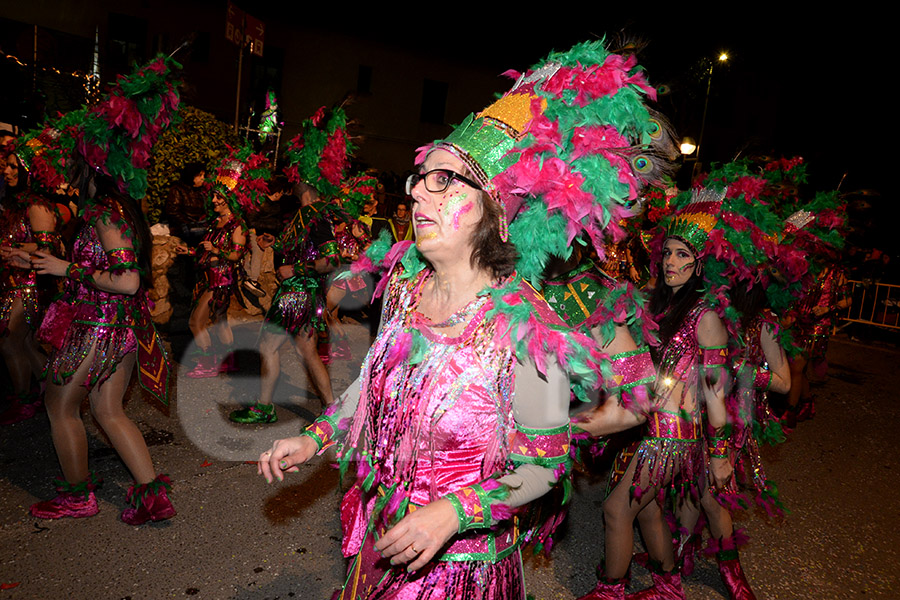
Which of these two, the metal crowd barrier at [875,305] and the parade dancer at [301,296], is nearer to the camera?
the parade dancer at [301,296]

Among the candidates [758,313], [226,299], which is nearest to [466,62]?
[226,299]

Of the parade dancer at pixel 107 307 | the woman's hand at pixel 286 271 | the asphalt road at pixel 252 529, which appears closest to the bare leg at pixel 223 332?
the asphalt road at pixel 252 529

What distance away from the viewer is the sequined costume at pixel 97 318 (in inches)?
135

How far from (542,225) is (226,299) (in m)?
5.74

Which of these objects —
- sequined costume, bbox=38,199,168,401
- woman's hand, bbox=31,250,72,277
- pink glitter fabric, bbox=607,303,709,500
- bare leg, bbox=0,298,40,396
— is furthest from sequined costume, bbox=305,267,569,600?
bare leg, bbox=0,298,40,396

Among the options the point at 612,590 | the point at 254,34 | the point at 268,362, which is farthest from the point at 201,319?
the point at 254,34

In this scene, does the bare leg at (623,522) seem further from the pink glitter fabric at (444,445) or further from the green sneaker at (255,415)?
the green sneaker at (255,415)

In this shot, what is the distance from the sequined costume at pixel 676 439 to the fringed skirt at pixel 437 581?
5.21 feet

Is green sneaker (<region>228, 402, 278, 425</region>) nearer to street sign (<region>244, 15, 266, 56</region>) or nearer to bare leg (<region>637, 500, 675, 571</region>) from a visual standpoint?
bare leg (<region>637, 500, 675, 571</region>)

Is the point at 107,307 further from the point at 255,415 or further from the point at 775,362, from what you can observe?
the point at 775,362

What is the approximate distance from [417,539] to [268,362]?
424 cm

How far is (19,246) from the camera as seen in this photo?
5.02 meters

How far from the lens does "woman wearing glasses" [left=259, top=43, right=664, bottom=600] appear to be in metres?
1.69

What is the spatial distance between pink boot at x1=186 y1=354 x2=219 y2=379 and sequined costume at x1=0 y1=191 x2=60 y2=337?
1.67 meters
